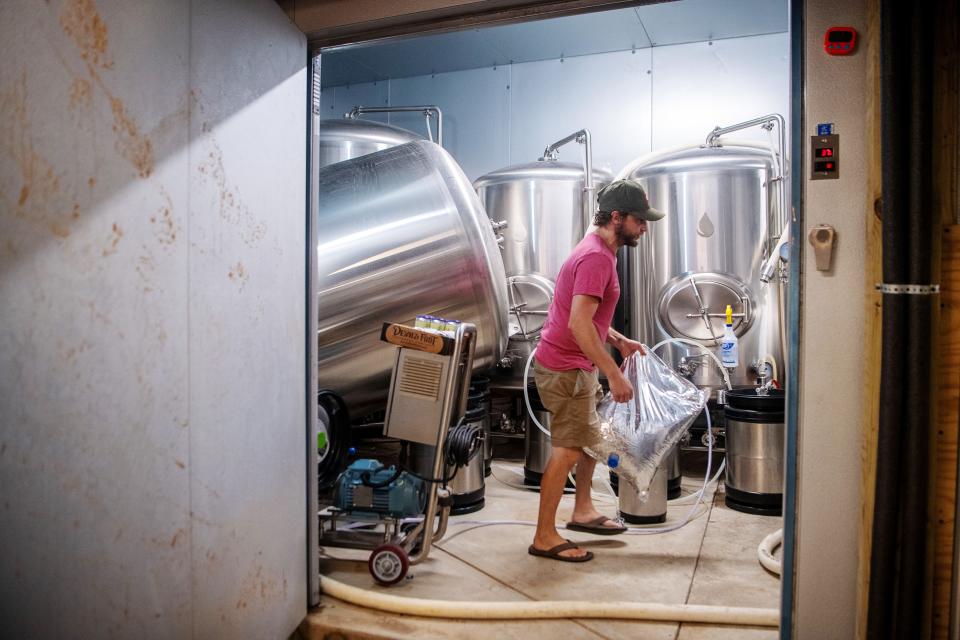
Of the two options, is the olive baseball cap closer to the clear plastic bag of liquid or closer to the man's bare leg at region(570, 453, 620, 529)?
the clear plastic bag of liquid

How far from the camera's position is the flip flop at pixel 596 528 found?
121 inches

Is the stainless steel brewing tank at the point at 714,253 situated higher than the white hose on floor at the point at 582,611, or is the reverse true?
the stainless steel brewing tank at the point at 714,253

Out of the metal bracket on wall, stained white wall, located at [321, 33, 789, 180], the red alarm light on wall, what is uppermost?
stained white wall, located at [321, 33, 789, 180]

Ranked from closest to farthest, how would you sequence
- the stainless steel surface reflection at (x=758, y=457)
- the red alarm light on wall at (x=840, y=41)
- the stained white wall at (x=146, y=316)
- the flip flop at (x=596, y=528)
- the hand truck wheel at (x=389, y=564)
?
the stained white wall at (x=146, y=316), the red alarm light on wall at (x=840, y=41), the hand truck wheel at (x=389, y=564), the flip flop at (x=596, y=528), the stainless steel surface reflection at (x=758, y=457)

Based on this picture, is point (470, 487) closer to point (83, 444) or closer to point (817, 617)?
point (817, 617)

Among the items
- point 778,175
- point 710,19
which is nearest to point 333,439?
point 778,175

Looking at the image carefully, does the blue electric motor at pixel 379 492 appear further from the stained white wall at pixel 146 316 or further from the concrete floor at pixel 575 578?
the stained white wall at pixel 146 316

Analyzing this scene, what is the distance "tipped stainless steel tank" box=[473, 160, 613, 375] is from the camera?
4.56 metres

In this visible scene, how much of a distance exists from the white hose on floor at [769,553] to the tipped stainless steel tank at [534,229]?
2.04 metres

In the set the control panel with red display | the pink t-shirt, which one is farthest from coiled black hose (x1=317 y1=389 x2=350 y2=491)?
the control panel with red display

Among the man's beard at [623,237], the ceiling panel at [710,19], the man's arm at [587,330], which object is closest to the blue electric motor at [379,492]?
the man's arm at [587,330]

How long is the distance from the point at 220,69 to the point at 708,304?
3214 mm

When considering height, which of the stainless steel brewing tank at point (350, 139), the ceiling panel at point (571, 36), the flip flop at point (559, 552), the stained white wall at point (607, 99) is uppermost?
the ceiling panel at point (571, 36)

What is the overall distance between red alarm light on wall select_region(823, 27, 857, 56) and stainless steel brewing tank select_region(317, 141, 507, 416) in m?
2.02
